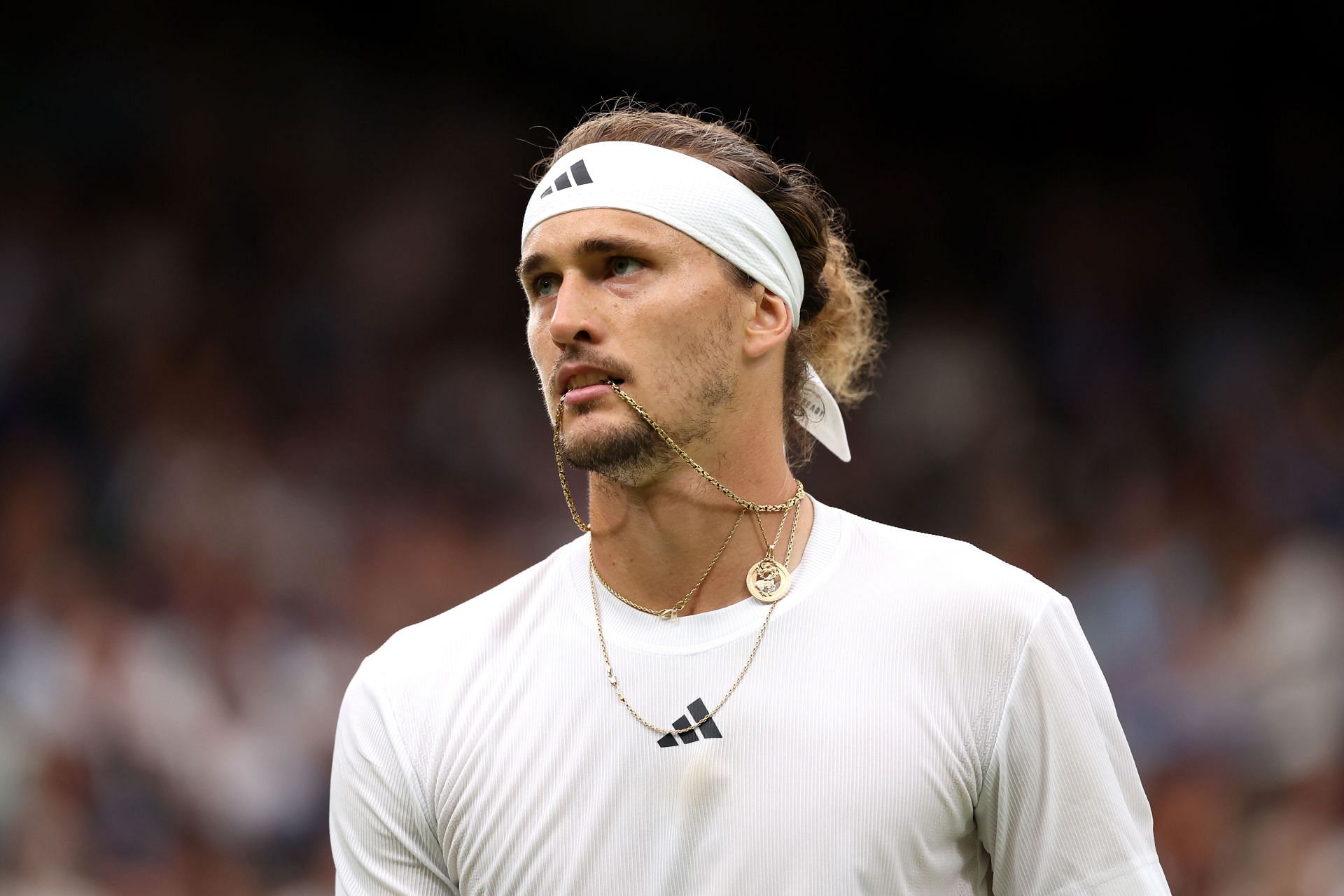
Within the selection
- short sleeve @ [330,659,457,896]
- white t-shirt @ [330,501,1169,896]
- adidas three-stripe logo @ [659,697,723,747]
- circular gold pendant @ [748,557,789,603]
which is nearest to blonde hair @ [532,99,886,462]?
circular gold pendant @ [748,557,789,603]

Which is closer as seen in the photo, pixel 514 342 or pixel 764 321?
pixel 764 321

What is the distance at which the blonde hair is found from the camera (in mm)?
2686

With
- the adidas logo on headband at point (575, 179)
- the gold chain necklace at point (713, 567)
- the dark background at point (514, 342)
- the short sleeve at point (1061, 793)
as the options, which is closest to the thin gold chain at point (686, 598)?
the gold chain necklace at point (713, 567)

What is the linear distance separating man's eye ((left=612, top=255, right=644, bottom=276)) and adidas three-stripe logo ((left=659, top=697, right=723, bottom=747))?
73 centimetres

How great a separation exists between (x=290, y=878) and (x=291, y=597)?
1.04m

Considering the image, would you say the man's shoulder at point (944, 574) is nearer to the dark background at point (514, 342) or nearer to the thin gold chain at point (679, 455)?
the thin gold chain at point (679, 455)

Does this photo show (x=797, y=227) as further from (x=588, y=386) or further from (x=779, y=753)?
(x=779, y=753)

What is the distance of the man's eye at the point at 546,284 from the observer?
8.41 feet

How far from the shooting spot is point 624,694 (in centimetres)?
244

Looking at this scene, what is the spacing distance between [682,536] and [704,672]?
23 cm

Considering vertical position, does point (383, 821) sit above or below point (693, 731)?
below

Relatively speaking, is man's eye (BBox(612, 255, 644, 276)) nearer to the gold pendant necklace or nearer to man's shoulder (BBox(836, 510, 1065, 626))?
the gold pendant necklace

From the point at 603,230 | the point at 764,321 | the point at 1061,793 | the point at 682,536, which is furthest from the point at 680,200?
the point at 1061,793

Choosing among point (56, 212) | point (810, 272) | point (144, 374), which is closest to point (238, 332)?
point (144, 374)
